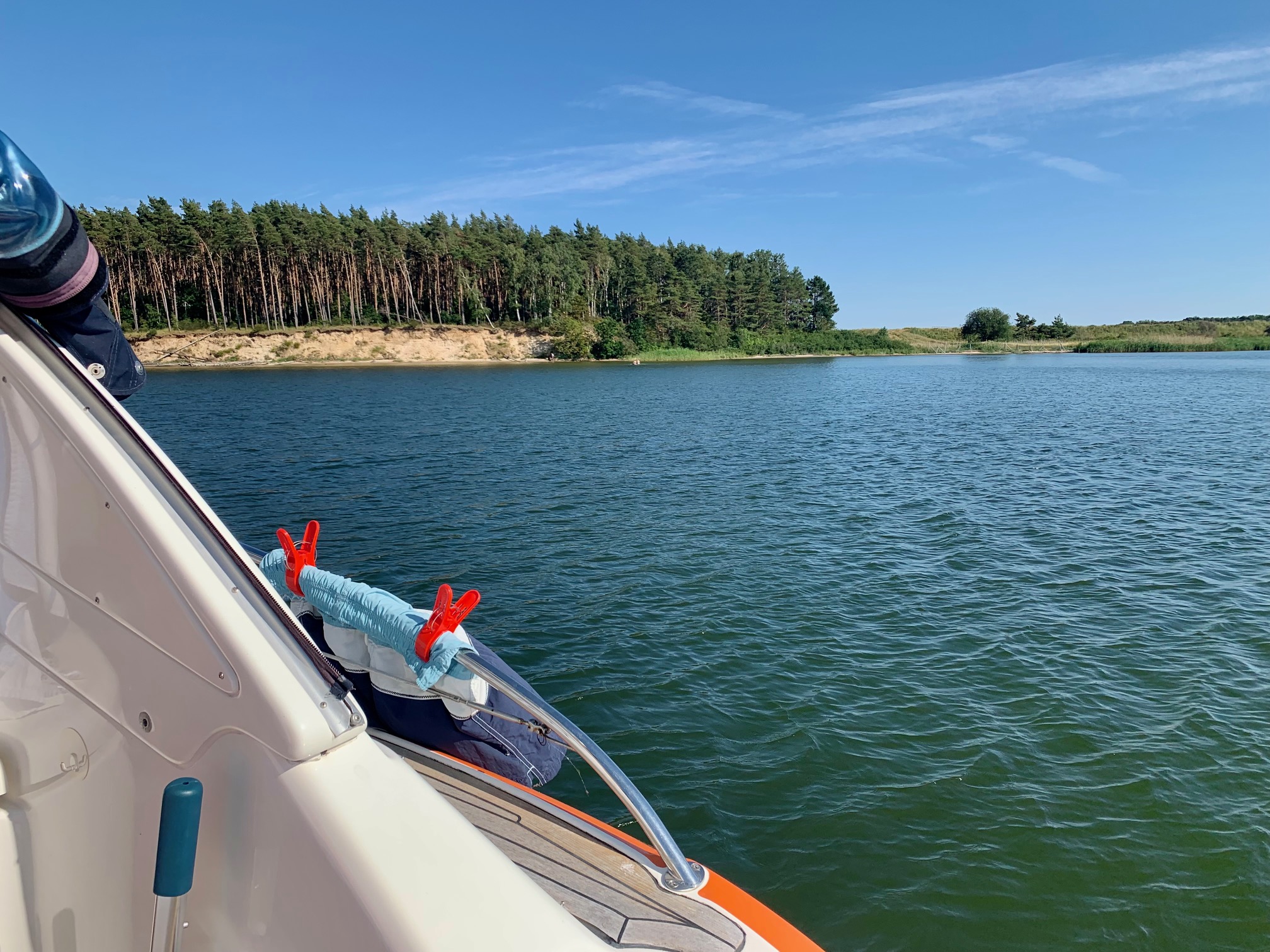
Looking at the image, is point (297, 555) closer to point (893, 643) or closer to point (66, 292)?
point (66, 292)

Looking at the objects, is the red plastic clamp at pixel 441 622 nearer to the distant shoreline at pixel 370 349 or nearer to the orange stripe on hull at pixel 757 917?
the orange stripe on hull at pixel 757 917

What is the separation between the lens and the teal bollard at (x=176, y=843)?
1701mm

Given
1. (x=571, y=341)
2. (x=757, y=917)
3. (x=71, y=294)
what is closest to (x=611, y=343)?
(x=571, y=341)

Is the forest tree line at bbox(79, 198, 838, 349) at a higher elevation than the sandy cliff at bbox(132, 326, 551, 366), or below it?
higher

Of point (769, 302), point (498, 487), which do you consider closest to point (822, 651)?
point (498, 487)

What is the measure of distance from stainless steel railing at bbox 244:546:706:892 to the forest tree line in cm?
8727

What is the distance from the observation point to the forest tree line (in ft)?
280

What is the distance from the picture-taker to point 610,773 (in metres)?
2.89

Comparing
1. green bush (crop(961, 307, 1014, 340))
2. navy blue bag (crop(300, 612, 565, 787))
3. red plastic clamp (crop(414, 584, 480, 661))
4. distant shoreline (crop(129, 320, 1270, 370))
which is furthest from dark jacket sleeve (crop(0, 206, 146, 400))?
green bush (crop(961, 307, 1014, 340))

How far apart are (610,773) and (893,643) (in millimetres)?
8145

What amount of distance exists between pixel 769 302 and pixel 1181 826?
127128 mm

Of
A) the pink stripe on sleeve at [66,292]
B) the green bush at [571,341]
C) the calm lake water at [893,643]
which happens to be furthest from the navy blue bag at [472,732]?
the green bush at [571,341]

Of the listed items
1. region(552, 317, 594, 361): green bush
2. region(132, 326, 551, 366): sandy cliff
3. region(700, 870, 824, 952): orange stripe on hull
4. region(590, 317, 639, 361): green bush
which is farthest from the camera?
region(590, 317, 639, 361): green bush

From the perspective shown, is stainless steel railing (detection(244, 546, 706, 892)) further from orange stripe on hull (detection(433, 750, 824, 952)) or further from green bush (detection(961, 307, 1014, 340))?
green bush (detection(961, 307, 1014, 340))
